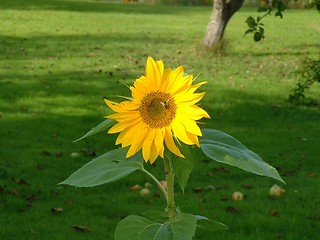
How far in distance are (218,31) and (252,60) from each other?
1.17 metres

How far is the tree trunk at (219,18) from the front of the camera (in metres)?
17.9

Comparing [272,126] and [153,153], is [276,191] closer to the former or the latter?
[272,126]

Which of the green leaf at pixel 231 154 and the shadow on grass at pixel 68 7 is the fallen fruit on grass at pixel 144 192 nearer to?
the green leaf at pixel 231 154

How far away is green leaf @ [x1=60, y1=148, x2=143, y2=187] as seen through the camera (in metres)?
1.81

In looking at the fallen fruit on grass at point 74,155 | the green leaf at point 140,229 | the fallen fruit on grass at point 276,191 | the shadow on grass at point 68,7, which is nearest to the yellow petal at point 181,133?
the green leaf at point 140,229

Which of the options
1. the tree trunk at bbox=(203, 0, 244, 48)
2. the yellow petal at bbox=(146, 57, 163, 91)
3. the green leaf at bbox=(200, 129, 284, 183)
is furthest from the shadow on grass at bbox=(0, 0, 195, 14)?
the yellow petal at bbox=(146, 57, 163, 91)

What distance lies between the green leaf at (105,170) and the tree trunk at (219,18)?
16167 millimetres

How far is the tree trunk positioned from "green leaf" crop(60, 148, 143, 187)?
636 inches

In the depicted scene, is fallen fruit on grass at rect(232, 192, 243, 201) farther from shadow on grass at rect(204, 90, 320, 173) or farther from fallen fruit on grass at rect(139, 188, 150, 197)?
shadow on grass at rect(204, 90, 320, 173)

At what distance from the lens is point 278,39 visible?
23.7m

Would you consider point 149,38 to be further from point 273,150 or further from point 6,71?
point 273,150

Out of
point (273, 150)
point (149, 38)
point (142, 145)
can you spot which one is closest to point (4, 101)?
point (273, 150)

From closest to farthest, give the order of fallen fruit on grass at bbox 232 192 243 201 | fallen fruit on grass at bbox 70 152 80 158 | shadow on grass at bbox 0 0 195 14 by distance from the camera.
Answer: fallen fruit on grass at bbox 232 192 243 201, fallen fruit on grass at bbox 70 152 80 158, shadow on grass at bbox 0 0 195 14

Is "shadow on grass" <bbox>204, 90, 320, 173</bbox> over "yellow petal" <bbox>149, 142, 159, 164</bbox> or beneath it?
beneath
